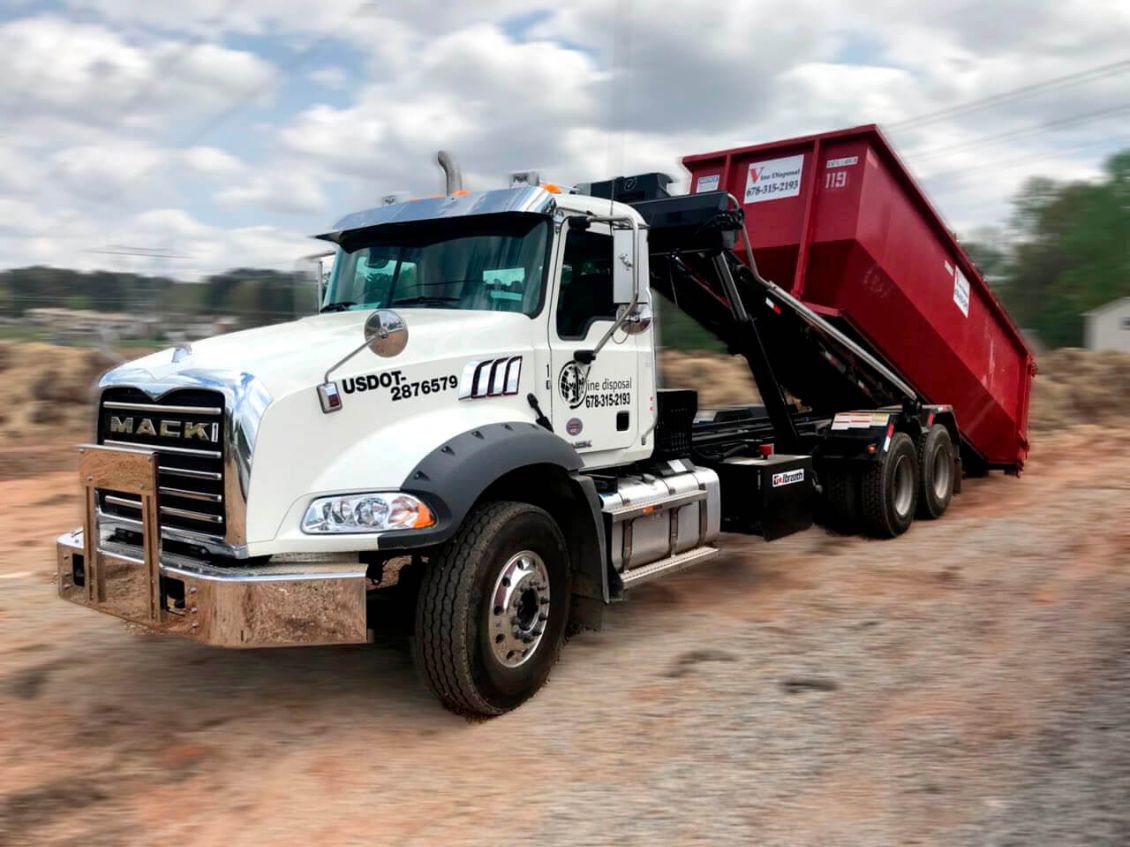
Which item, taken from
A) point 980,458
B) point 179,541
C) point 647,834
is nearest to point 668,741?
point 647,834

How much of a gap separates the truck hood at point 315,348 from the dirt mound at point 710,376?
14.2m

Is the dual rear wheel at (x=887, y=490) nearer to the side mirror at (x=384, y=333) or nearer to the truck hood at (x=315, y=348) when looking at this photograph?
the truck hood at (x=315, y=348)

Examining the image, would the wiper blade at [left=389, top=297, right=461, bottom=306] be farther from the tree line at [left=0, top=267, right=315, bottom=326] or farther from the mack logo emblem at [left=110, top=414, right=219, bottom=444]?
the tree line at [left=0, top=267, right=315, bottom=326]

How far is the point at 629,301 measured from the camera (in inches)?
206

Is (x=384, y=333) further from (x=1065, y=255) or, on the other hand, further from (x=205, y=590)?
(x=1065, y=255)

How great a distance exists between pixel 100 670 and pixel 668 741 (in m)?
3.14

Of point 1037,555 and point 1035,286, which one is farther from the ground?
point 1035,286

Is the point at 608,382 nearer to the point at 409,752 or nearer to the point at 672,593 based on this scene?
the point at 672,593

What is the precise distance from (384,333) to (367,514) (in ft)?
2.60

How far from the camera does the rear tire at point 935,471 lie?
9.13 metres

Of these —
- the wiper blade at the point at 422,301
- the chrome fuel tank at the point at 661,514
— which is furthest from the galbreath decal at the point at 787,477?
the wiper blade at the point at 422,301

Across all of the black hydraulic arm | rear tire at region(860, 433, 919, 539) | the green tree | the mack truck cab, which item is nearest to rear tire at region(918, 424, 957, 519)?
rear tire at region(860, 433, 919, 539)

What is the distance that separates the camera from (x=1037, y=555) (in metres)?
7.66

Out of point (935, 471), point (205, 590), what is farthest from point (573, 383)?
point (935, 471)
